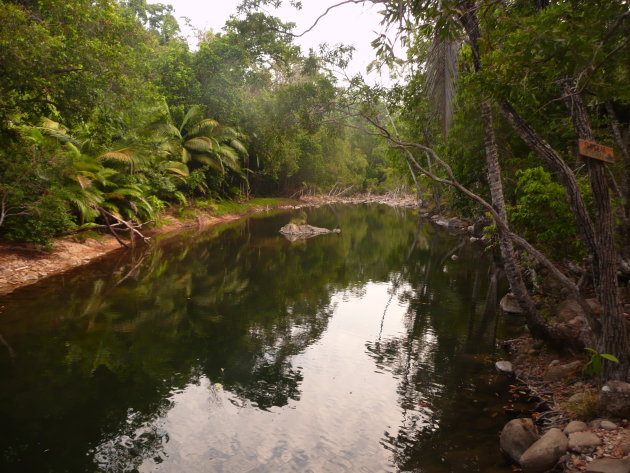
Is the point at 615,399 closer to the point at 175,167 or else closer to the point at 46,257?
the point at 46,257

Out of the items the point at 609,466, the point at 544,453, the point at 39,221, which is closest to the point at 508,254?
the point at 544,453

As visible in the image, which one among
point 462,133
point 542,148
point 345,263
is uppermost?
point 462,133

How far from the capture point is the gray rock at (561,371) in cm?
728

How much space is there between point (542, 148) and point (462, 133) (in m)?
5.93

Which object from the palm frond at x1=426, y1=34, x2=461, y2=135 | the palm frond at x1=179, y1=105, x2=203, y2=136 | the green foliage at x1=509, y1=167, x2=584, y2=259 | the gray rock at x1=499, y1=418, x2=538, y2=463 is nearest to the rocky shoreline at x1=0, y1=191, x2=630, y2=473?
the gray rock at x1=499, y1=418, x2=538, y2=463

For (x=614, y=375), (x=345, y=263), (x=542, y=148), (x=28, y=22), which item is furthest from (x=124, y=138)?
(x=614, y=375)

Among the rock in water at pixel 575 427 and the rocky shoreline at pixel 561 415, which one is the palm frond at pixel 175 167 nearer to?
the rocky shoreline at pixel 561 415

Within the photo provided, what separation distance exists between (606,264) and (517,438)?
2.47 m

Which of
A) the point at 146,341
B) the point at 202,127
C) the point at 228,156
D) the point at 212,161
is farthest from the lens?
the point at 228,156

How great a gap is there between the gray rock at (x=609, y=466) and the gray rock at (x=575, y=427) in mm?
814

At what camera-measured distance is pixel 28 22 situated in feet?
36.7

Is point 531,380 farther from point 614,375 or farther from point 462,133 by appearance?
point 462,133

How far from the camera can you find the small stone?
532 cm

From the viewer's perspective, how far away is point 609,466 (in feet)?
14.9
